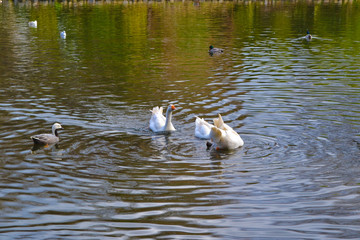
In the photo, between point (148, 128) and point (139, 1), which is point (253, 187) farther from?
point (139, 1)

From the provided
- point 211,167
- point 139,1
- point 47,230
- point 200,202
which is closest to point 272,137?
point 211,167

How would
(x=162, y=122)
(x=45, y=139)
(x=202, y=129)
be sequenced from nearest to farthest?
1. (x=45, y=139)
2. (x=202, y=129)
3. (x=162, y=122)

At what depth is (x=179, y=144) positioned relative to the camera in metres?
14.9

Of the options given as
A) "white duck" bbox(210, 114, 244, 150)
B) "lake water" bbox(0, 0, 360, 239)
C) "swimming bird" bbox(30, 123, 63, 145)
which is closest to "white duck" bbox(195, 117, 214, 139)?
"lake water" bbox(0, 0, 360, 239)

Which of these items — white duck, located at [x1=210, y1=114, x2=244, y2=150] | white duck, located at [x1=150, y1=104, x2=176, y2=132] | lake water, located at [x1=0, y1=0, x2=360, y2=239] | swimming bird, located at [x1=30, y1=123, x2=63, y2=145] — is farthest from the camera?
white duck, located at [x1=150, y1=104, x2=176, y2=132]

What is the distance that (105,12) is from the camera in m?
63.8

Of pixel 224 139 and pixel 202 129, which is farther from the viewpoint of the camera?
pixel 202 129

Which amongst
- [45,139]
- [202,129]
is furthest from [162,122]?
[45,139]

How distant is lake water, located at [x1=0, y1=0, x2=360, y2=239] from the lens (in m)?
9.79

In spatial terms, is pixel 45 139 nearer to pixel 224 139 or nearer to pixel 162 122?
pixel 162 122

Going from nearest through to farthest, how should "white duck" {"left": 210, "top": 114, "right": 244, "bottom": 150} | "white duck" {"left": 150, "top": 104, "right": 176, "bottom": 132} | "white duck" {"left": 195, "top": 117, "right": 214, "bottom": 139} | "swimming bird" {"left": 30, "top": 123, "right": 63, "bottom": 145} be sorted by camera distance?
"white duck" {"left": 210, "top": 114, "right": 244, "bottom": 150}, "swimming bird" {"left": 30, "top": 123, "right": 63, "bottom": 145}, "white duck" {"left": 195, "top": 117, "right": 214, "bottom": 139}, "white duck" {"left": 150, "top": 104, "right": 176, "bottom": 132}

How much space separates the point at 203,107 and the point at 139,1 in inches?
2698

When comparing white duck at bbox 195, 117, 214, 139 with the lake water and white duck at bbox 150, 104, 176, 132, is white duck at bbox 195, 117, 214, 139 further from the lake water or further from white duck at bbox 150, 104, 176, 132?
white duck at bbox 150, 104, 176, 132

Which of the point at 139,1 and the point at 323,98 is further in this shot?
the point at 139,1
